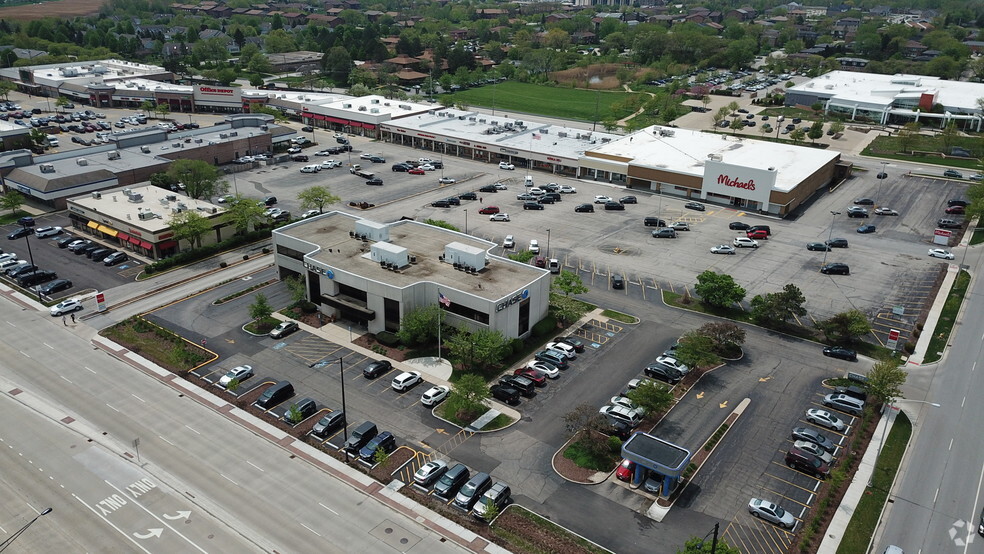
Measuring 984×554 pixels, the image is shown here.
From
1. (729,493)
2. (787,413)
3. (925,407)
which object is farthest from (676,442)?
(925,407)

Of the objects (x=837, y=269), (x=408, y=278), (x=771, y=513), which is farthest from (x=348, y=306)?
(x=837, y=269)

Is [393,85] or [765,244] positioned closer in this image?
[765,244]

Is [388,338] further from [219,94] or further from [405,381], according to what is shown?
[219,94]

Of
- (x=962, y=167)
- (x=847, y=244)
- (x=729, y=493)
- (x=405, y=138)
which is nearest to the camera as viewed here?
(x=729, y=493)

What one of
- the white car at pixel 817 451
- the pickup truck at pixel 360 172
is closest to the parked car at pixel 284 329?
the white car at pixel 817 451

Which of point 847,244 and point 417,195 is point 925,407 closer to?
point 847,244

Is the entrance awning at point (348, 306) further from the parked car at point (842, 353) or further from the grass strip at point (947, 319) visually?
the grass strip at point (947, 319)
